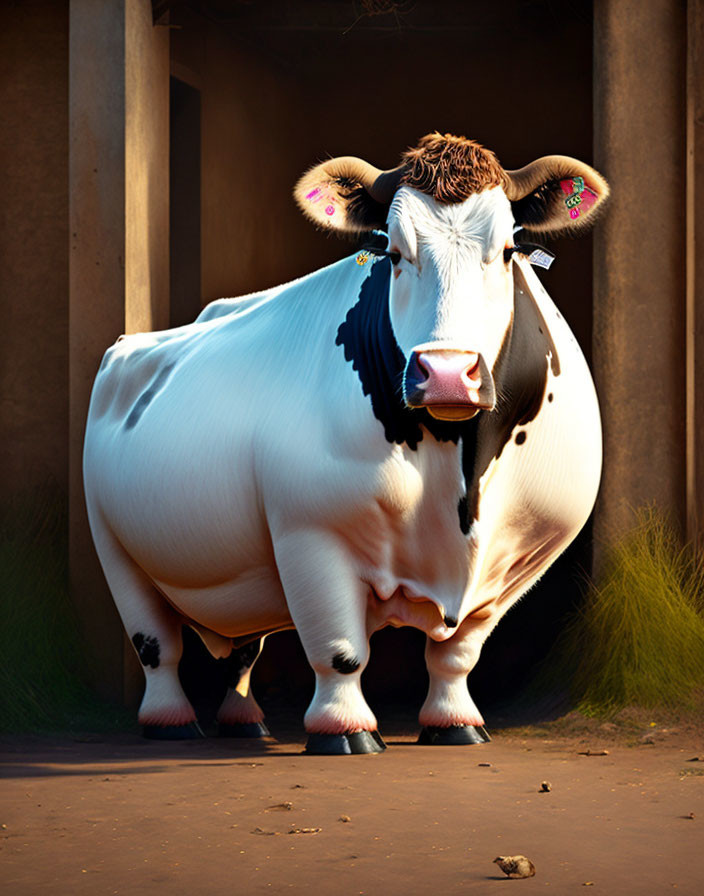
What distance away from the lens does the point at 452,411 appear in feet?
15.6

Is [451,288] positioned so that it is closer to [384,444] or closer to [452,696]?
[384,444]

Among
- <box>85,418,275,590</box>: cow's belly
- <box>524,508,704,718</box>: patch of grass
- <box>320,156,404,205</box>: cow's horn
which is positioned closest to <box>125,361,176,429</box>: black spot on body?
<box>85,418,275,590</box>: cow's belly

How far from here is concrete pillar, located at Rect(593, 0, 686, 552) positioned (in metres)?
6.41

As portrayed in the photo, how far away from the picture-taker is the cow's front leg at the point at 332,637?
5.26 m

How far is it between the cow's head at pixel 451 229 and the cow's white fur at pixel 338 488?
0.01 metres

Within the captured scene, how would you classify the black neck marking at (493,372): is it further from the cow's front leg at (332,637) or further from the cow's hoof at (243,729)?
the cow's hoof at (243,729)

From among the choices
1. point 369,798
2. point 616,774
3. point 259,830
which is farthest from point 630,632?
point 259,830

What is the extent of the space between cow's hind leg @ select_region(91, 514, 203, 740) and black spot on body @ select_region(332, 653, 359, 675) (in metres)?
1.09

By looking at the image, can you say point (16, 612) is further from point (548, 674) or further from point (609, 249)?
point (609, 249)

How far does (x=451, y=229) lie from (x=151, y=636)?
227cm

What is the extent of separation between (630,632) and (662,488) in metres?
0.73

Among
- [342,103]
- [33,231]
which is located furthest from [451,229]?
[342,103]

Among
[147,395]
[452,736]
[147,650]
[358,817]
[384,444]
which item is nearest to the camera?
[358,817]

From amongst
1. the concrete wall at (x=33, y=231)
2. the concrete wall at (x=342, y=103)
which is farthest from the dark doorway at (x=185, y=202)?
the concrete wall at (x=33, y=231)
